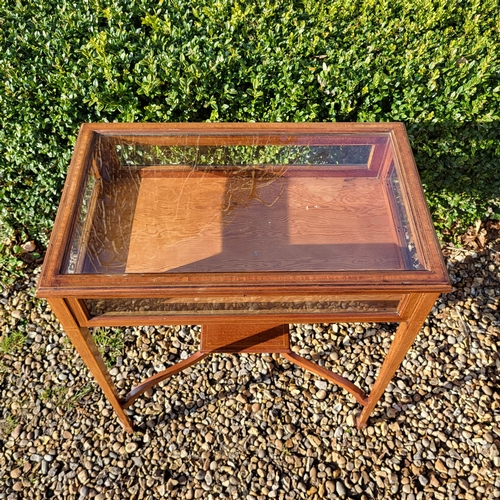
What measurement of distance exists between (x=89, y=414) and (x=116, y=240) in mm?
1272

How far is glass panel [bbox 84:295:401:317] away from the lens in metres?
1.87

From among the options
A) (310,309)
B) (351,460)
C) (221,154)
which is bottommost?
(351,460)

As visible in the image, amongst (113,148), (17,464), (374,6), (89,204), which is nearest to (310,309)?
(89,204)

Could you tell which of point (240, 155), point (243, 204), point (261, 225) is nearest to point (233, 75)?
point (240, 155)

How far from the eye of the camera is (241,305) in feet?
6.18

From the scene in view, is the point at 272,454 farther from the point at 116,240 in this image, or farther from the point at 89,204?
the point at 89,204

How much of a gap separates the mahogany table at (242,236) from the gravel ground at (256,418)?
23 cm

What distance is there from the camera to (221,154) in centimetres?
234

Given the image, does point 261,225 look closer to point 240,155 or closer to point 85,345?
point 240,155

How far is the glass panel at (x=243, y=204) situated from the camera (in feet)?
6.68

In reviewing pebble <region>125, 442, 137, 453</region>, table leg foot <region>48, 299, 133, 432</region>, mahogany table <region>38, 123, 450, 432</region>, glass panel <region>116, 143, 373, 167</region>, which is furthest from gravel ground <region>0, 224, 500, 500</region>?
glass panel <region>116, 143, 373, 167</region>

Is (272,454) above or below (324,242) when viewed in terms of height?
below

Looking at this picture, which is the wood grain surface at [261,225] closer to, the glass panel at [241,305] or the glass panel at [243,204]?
the glass panel at [243,204]

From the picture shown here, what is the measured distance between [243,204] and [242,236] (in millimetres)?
194
